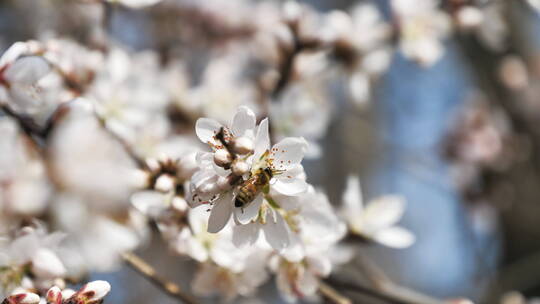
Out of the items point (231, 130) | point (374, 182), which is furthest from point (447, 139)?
point (231, 130)

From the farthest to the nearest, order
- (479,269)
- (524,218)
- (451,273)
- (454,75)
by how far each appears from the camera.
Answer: (454,75)
(451,273)
(524,218)
(479,269)

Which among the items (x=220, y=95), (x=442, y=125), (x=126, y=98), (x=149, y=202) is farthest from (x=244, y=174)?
(x=442, y=125)

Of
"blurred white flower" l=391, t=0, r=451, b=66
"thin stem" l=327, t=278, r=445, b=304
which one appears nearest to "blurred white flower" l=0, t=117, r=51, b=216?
"thin stem" l=327, t=278, r=445, b=304

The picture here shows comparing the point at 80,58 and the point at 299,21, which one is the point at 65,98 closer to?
the point at 80,58

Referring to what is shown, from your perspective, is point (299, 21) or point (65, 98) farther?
point (299, 21)

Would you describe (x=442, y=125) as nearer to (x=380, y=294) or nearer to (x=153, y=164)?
(x=380, y=294)

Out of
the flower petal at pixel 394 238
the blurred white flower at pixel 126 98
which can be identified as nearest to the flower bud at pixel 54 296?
the blurred white flower at pixel 126 98

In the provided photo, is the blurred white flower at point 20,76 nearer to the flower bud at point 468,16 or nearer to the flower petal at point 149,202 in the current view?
the flower petal at point 149,202

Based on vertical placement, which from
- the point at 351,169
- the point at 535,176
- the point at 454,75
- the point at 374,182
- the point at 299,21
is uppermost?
the point at 454,75
